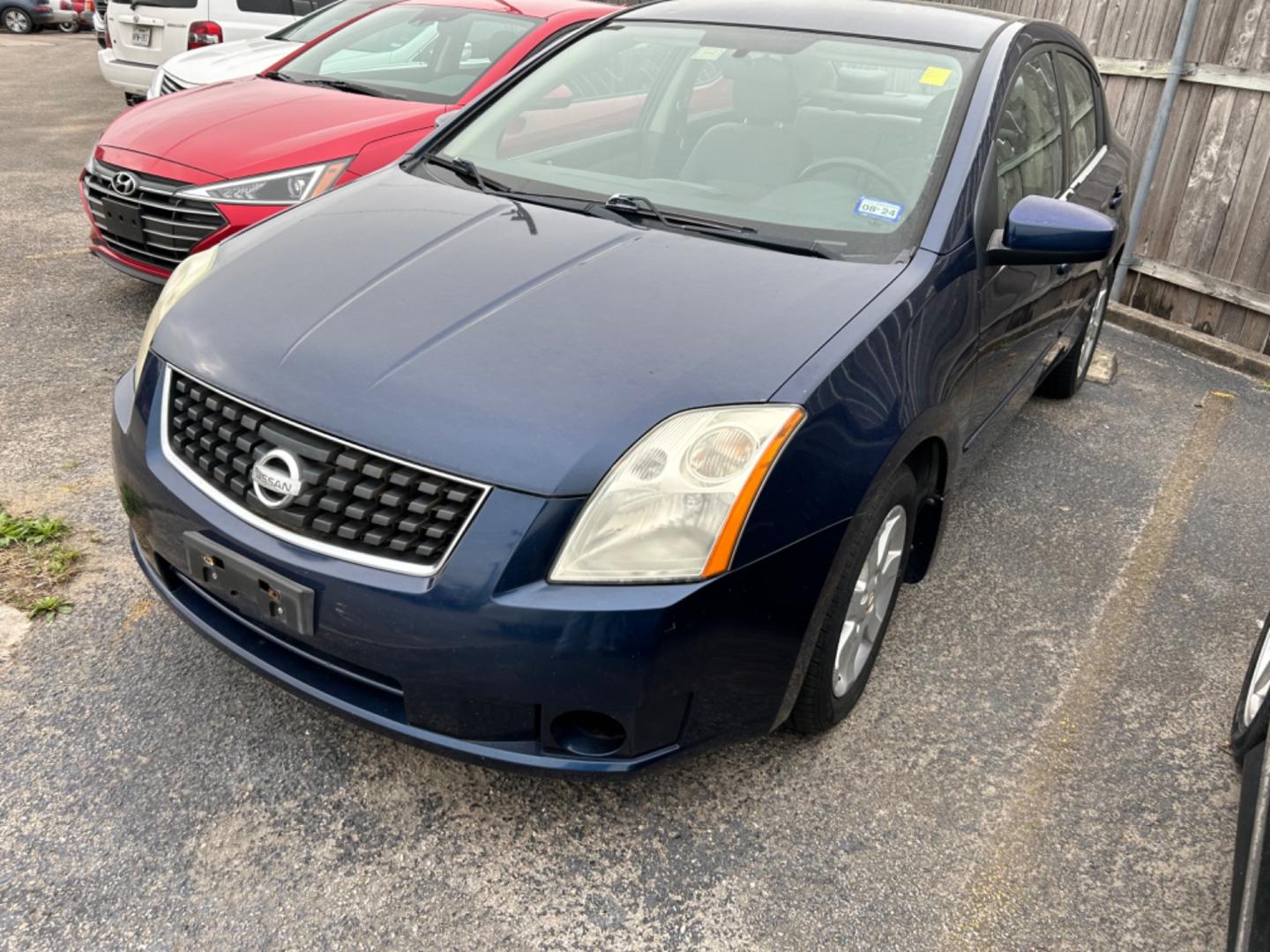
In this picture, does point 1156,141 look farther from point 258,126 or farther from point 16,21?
point 16,21

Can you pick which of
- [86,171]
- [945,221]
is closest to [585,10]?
[86,171]

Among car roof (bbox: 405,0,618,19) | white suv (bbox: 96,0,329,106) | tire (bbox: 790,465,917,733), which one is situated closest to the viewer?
tire (bbox: 790,465,917,733)

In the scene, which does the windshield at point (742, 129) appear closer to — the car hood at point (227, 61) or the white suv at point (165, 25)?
the car hood at point (227, 61)

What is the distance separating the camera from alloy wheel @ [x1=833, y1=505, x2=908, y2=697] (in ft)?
7.94

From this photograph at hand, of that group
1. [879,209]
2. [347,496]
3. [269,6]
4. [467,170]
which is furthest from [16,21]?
[347,496]

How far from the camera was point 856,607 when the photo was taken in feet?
7.99

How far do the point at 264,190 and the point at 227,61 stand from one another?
2.56 m

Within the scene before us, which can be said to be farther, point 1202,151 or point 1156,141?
point 1156,141

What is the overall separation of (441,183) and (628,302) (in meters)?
0.97

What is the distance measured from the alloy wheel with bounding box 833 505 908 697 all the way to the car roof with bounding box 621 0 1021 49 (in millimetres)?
1482

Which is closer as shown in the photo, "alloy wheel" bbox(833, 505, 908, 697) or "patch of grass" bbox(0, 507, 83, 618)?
"alloy wheel" bbox(833, 505, 908, 697)

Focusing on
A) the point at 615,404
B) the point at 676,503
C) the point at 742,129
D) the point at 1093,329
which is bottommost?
the point at 1093,329

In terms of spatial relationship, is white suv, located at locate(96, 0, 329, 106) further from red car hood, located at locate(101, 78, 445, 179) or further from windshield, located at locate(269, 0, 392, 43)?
red car hood, located at locate(101, 78, 445, 179)

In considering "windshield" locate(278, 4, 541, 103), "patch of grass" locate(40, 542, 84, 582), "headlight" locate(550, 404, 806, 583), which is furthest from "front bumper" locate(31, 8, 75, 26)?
"headlight" locate(550, 404, 806, 583)
